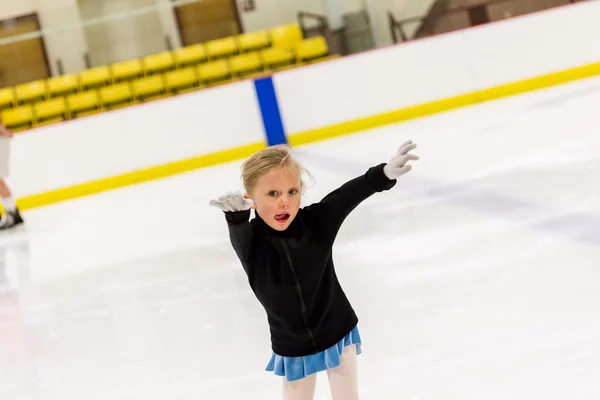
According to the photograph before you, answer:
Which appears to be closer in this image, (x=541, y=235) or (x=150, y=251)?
(x=541, y=235)

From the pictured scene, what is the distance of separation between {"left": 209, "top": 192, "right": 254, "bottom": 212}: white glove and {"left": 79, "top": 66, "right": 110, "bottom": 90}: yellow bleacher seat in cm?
→ 937

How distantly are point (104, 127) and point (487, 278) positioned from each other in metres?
5.79

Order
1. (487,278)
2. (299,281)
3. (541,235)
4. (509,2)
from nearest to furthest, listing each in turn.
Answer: (299,281) → (487,278) → (541,235) → (509,2)

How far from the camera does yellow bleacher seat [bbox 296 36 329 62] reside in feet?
31.3

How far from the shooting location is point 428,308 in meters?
2.10

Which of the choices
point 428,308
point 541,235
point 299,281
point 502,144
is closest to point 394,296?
point 428,308

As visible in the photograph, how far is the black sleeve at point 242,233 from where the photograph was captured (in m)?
1.14

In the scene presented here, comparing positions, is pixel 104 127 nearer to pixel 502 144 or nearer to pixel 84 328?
pixel 502 144

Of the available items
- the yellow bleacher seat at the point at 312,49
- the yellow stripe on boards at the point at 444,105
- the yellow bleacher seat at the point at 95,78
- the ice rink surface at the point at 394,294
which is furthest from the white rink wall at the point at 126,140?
the yellow bleacher seat at the point at 95,78

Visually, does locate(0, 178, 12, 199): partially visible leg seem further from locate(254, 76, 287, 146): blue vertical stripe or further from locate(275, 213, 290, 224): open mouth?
locate(275, 213, 290, 224): open mouth

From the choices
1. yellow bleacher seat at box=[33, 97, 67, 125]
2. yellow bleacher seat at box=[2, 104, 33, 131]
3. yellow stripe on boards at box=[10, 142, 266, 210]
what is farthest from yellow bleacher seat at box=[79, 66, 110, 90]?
yellow stripe on boards at box=[10, 142, 266, 210]

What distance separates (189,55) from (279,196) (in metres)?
9.20

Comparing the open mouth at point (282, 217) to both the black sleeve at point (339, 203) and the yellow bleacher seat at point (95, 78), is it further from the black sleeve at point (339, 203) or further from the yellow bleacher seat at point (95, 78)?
the yellow bleacher seat at point (95, 78)

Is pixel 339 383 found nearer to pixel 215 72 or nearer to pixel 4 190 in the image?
pixel 4 190
